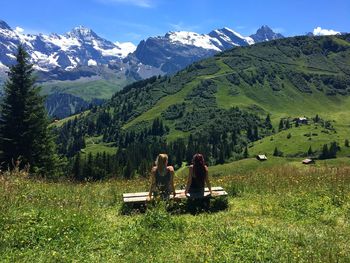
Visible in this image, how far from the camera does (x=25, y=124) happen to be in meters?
45.7

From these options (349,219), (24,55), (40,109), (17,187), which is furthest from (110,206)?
(24,55)

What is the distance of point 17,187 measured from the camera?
44.8 ft

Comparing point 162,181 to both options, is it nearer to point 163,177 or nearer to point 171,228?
point 163,177

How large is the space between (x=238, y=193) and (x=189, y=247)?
7.44 m

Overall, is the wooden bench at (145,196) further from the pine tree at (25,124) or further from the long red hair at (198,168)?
the pine tree at (25,124)

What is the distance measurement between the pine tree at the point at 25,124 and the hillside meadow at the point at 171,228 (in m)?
28.8

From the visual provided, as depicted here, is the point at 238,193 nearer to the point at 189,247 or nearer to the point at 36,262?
the point at 189,247

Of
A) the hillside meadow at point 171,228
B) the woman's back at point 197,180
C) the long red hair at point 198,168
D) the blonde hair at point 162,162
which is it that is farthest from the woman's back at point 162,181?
the hillside meadow at point 171,228

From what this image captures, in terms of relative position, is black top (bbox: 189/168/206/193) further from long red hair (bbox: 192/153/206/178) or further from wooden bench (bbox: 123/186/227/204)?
wooden bench (bbox: 123/186/227/204)

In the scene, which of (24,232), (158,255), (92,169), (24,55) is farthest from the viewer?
(92,169)

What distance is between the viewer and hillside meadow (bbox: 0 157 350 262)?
9.73 metres

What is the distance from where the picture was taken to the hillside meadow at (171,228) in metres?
9.73

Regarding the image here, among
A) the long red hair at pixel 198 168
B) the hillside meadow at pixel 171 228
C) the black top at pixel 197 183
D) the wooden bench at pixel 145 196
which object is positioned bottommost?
the hillside meadow at pixel 171 228

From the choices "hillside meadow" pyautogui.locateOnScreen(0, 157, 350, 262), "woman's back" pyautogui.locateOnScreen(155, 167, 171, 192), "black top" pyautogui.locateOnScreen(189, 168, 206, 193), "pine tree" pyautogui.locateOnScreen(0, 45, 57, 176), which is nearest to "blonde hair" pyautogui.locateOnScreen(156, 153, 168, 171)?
"woman's back" pyautogui.locateOnScreen(155, 167, 171, 192)
